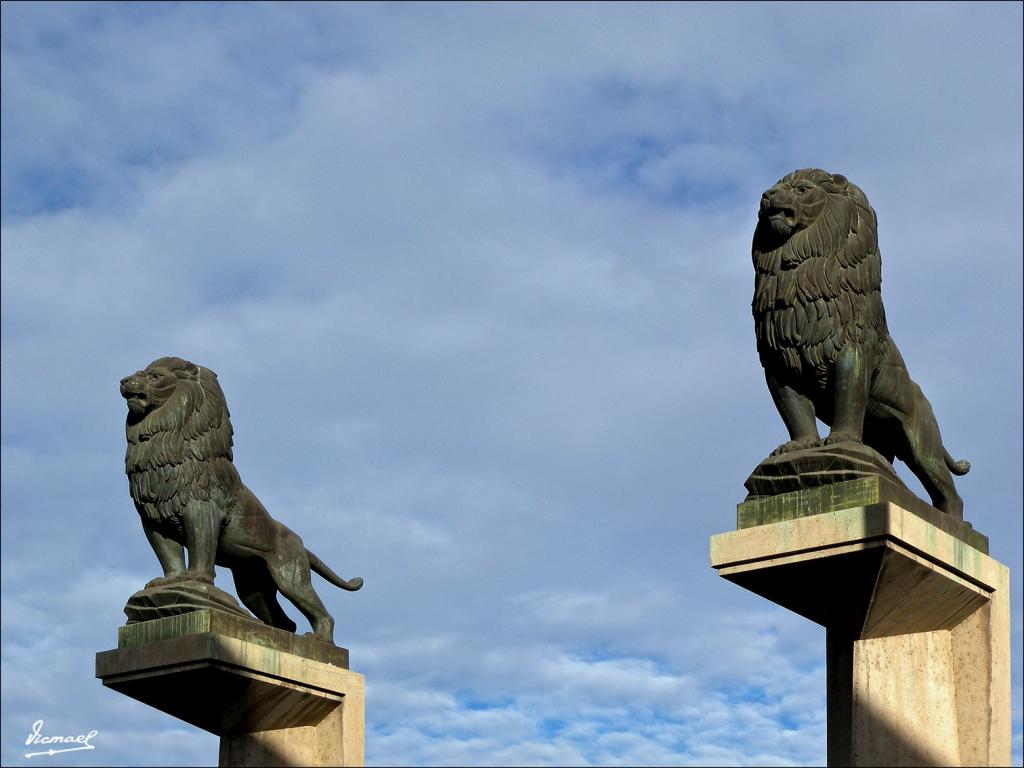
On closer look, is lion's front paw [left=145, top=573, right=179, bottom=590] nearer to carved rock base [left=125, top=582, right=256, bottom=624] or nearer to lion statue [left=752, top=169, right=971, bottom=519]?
carved rock base [left=125, top=582, right=256, bottom=624]

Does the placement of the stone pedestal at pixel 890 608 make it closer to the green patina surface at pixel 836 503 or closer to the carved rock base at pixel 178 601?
the green patina surface at pixel 836 503

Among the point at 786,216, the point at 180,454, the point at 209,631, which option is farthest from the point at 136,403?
the point at 786,216

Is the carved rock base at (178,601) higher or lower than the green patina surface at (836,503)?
lower

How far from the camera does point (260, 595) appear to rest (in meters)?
18.5

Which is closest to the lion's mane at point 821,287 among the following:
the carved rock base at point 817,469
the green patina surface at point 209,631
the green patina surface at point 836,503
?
the carved rock base at point 817,469

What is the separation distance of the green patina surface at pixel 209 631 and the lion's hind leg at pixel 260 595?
0.66 m

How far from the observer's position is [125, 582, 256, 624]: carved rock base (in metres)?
17.2

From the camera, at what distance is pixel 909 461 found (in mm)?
15617

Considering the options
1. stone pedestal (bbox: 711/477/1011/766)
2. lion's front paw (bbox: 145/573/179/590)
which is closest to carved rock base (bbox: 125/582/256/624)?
lion's front paw (bbox: 145/573/179/590)

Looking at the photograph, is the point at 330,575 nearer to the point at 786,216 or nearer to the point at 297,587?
the point at 297,587

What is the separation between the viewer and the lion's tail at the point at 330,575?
18906 millimetres

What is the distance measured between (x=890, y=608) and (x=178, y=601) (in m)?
6.36

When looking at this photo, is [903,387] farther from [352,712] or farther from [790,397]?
[352,712]

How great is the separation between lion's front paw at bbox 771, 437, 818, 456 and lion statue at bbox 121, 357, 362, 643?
18.0 ft
